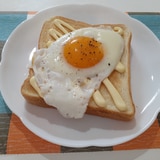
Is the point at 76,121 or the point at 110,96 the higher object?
the point at 110,96

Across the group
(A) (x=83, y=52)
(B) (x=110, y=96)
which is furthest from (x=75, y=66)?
(B) (x=110, y=96)

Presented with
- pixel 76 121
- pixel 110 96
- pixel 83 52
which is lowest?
pixel 76 121

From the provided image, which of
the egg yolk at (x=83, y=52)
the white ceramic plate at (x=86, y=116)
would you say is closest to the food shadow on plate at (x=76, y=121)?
the white ceramic plate at (x=86, y=116)

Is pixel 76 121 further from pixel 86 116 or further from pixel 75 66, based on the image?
pixel 75 66

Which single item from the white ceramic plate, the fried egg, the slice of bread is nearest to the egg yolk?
the fried egg

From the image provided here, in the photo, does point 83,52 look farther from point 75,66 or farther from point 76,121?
point 76,121

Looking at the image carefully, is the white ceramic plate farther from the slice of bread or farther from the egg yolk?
the egg yolk

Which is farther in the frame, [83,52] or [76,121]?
[83,52]
